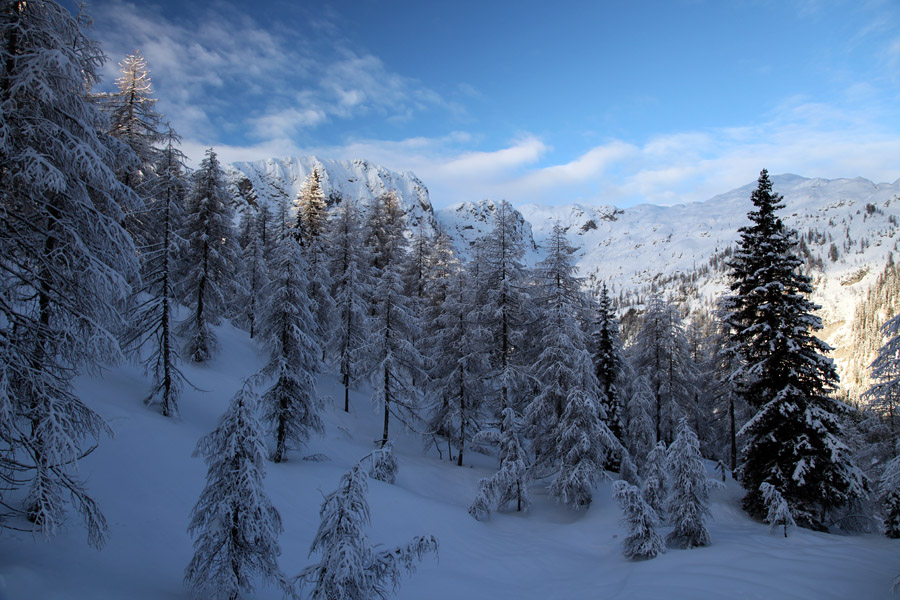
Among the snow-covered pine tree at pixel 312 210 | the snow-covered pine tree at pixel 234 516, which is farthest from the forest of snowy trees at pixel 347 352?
the snow-covered pine tree at pixel 312 210

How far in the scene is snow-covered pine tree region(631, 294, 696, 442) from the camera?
28062 millimetres

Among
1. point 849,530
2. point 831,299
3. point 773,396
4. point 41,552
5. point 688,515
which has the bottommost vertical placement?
point 849,530

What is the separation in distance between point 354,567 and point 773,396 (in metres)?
16.8

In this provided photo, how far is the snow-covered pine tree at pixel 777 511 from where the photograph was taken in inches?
503

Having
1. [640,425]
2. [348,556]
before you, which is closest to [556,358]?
[640,425]

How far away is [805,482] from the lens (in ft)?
47.4

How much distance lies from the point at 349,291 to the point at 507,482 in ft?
48.3

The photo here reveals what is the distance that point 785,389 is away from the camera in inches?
591

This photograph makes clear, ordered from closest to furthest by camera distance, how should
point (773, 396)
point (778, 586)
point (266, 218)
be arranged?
point (778, 586) → point (773, 396) → point (266, 218)

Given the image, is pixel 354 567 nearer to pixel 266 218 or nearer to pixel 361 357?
pixel 361 357

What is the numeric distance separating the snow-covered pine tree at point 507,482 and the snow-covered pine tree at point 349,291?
32.1ft

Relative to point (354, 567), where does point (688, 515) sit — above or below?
below

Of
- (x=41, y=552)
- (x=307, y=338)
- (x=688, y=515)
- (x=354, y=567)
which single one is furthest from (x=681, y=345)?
(x=41, y=552)

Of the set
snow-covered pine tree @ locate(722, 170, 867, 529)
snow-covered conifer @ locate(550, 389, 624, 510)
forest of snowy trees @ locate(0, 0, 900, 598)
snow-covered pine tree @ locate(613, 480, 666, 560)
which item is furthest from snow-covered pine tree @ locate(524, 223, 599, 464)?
snow-covered pine tree @ locate(722, 170, 867, 529)
